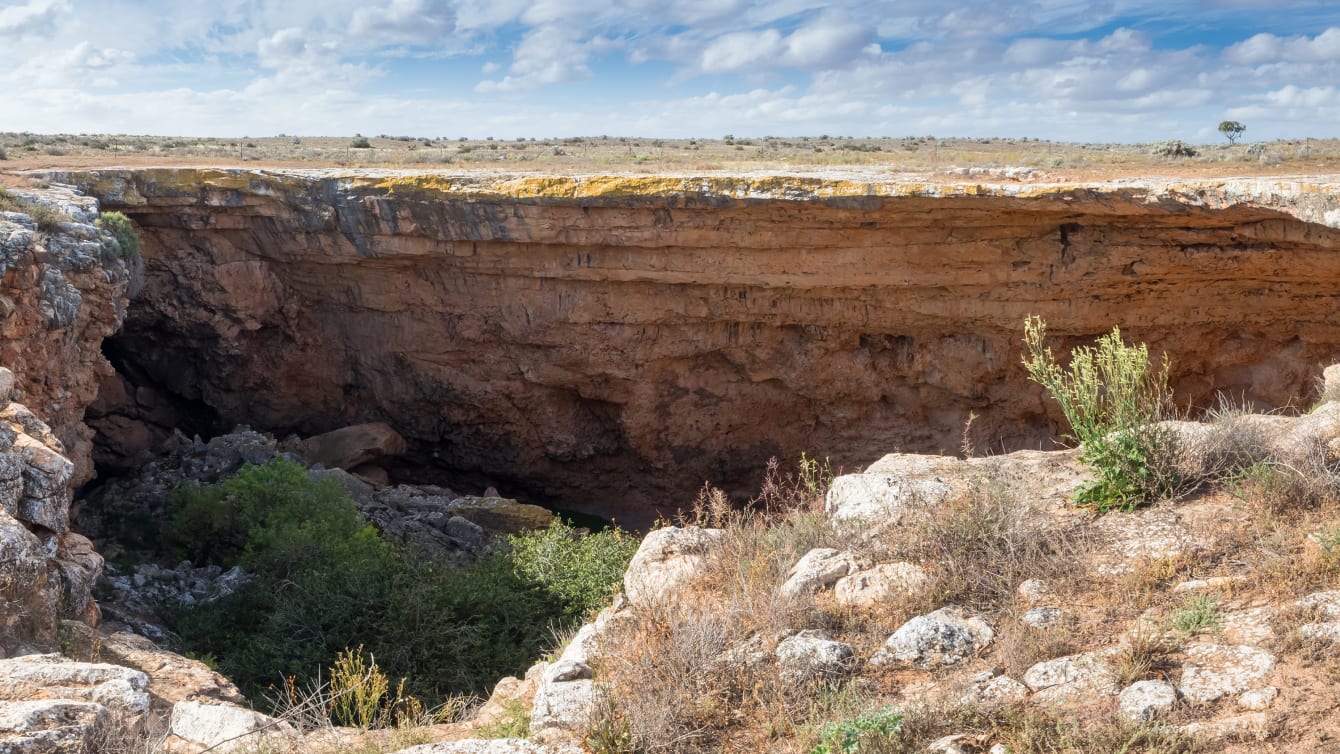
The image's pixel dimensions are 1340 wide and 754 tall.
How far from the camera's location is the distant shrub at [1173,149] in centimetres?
1478

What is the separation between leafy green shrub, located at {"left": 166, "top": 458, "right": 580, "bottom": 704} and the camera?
22.8 feet

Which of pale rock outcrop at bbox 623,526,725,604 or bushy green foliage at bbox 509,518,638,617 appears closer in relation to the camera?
pale rock outcrop at bbox 623,526,725,604

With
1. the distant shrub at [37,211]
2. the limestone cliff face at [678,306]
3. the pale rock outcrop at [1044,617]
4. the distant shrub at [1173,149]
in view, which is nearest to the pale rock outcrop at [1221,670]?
the pale rock outcrop at [1044,617]

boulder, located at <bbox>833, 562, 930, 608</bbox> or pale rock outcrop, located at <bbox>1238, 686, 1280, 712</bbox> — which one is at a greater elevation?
pale rock outcrop, located at <bbox>1238, 686, 1280, 712</bbox>

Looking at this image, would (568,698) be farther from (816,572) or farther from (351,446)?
(351,446)

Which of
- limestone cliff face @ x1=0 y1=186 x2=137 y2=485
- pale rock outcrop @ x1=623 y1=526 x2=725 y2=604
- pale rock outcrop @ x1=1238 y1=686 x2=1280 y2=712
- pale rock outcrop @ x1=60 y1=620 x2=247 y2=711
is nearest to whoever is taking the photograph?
pale rock outcrop @ x1=1238 y1=686 x2=1280 y2=712

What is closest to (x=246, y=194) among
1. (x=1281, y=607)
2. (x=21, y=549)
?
(x=21, y=549)

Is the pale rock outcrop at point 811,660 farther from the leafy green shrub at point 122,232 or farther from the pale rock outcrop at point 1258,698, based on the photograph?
the leafy green shrub at point 122,232

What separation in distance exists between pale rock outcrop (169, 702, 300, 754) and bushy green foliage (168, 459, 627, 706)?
2.31 meters

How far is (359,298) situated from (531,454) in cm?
346

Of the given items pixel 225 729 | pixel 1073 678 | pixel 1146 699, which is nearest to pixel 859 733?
pixel 1073 678

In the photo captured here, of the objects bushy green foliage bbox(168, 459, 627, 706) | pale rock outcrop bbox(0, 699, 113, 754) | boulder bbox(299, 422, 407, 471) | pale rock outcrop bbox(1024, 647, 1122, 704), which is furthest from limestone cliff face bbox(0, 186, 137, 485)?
pale rock outcrop bbox(1024, 647, 1122, 704)

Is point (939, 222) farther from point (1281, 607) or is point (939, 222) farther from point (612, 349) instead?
point (1281, 607)

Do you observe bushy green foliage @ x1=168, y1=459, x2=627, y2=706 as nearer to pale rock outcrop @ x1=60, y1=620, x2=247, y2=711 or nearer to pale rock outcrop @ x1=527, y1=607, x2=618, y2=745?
pale rock outcrop @ x1=60, y1=620, x2=247, y2=711
